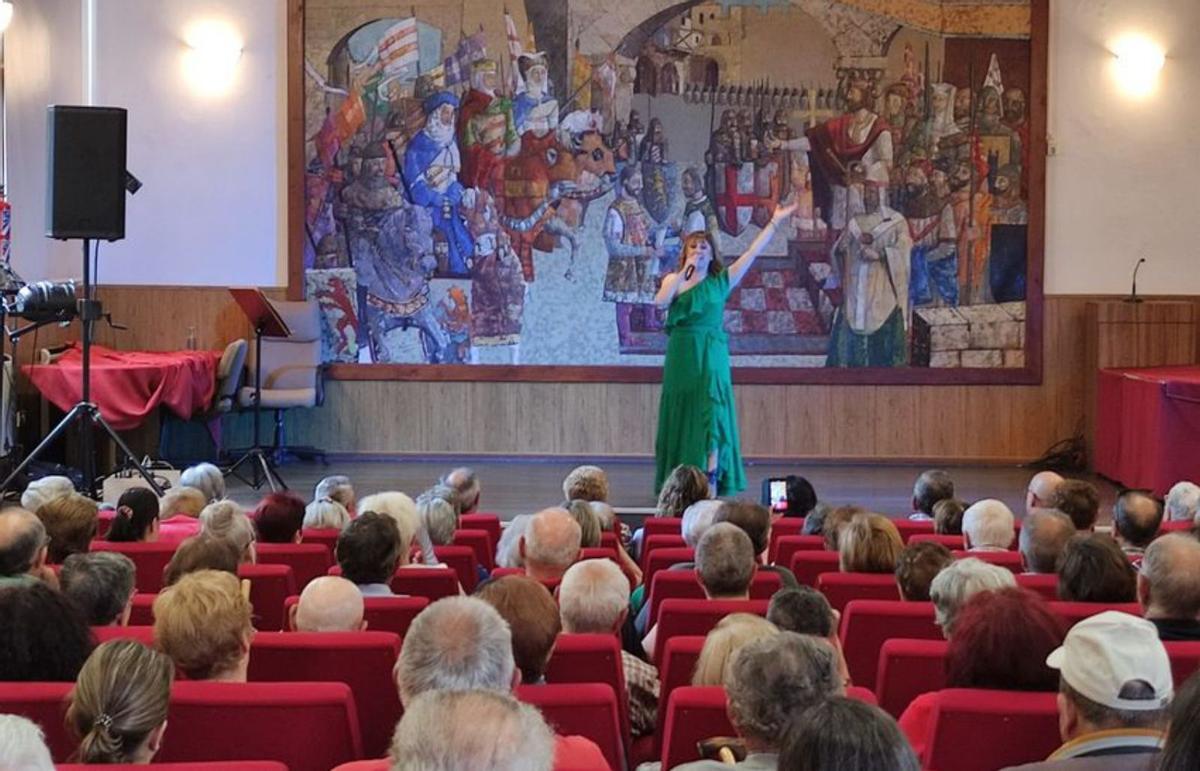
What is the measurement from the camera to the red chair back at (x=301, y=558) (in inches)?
221

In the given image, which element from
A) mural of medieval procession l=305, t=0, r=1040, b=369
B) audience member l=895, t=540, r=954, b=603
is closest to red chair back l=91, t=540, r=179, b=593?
audience member l=895, t=540, r=954, b=603

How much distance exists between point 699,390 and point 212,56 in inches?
204

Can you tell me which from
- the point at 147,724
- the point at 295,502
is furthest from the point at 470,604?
the point at 295,502

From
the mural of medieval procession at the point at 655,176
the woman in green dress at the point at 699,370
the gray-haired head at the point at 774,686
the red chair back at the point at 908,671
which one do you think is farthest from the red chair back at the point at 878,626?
the mural of medieval procession at the point at 655,176

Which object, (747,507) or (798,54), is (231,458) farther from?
(747,507)

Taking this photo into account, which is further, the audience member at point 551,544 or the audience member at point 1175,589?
the audience member at point 551,544

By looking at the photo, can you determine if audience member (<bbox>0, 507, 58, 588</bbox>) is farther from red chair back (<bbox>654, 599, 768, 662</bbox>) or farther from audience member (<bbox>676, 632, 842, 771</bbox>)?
audience member (<bbox>676, 632, 842, 771</bbox>)

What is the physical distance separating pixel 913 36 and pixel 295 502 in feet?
25.0

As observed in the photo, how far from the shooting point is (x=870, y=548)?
201 inches

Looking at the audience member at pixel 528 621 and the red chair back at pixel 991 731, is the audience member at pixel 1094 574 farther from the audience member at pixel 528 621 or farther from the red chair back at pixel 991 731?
the audience member at pixel 528 621

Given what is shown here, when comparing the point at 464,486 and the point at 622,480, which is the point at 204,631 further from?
the point at 622,480

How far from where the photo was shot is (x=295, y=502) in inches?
241

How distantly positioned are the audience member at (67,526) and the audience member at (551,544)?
1.53 metres

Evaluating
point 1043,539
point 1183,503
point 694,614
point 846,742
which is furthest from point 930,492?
point 846,742
